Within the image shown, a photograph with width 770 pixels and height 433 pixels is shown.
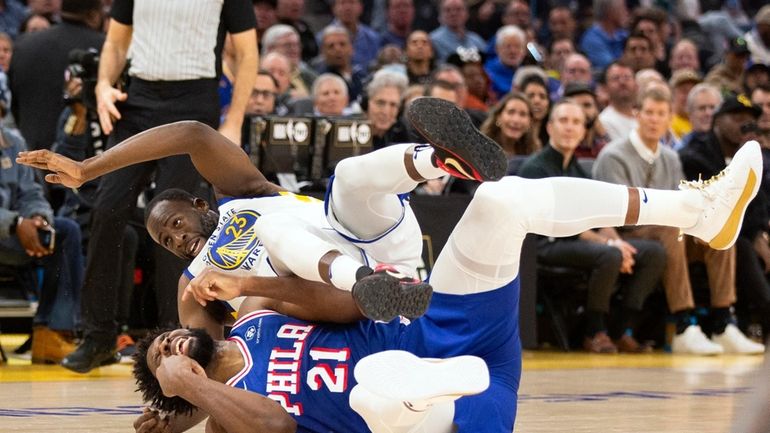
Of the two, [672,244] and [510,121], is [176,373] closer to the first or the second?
[510,121]

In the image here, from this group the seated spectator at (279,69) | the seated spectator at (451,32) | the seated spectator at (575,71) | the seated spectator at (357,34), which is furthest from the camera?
the seated spectator at (451,32)

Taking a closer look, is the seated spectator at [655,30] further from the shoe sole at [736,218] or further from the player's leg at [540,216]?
the player's leg at [540,216]

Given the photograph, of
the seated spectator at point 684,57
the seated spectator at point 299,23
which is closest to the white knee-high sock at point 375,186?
the seated spectator at point 299,23

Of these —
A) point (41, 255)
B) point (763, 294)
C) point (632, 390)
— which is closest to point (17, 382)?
point (41, 255)

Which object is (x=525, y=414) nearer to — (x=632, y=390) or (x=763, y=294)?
(x=632, y=390)

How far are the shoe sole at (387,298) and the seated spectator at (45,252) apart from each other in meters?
3.90

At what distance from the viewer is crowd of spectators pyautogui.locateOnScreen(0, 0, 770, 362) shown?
8273 mm

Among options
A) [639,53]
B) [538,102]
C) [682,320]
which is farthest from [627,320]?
[639,53]

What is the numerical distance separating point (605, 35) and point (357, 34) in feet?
9.08

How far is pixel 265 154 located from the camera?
7.49 metres

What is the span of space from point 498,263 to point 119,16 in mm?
3248

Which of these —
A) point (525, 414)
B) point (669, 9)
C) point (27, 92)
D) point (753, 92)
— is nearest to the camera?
point (525, 414)

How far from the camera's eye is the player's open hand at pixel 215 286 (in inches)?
152

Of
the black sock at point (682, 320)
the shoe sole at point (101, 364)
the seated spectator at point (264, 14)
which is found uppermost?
the seated spectator at point (264, 14)
